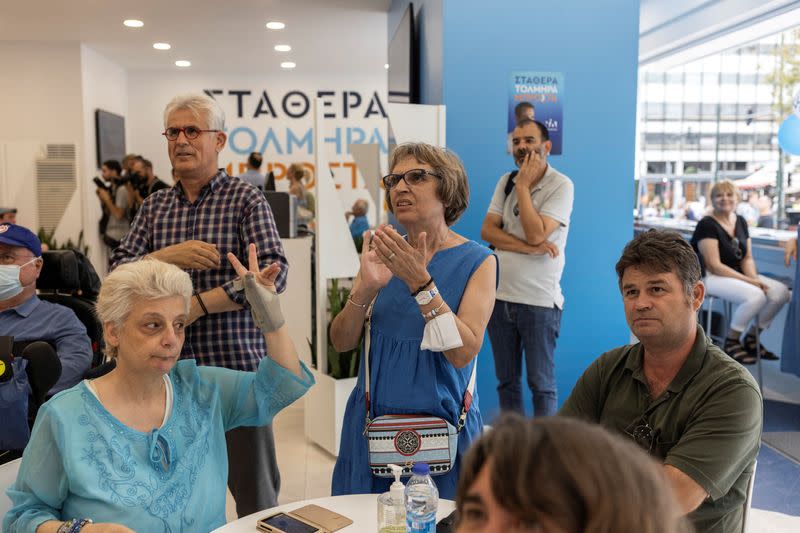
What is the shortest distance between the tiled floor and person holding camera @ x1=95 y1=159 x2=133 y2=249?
4621mm

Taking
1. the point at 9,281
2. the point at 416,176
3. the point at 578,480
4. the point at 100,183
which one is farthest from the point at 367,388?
the point at 100,183

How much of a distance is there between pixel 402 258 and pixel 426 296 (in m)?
0.12

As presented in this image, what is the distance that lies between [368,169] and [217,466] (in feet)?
11.4

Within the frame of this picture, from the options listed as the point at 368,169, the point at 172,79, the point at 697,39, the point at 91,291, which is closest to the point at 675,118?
the point at 697,39

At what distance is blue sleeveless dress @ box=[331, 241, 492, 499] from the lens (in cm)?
203

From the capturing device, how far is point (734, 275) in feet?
18.2

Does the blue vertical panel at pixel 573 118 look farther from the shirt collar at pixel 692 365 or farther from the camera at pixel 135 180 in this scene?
the camera at pixel 135 180

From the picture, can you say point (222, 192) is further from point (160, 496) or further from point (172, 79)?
point (172, 79)

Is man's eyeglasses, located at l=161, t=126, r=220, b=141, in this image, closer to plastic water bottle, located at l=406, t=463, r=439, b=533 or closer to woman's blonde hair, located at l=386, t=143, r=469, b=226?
woman's blonde hair, located at l=386, t=143, r=469, b=226

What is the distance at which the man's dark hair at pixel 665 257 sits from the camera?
1798 millimetres

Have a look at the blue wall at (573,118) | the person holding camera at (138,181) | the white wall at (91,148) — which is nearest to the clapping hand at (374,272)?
the blue wall at (573,118)

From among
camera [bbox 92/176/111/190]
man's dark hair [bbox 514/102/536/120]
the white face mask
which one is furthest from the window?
the white face mask

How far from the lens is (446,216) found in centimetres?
226

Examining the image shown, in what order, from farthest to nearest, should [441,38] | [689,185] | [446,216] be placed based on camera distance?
1. [689,185]
2. [441,38]
3. [446,216]
